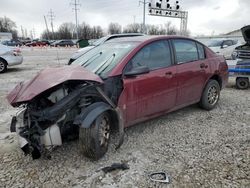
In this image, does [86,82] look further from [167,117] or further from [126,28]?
[126,28]

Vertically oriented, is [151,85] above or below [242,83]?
above

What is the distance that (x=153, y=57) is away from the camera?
3836 millimetres

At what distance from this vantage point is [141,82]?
3.50 m

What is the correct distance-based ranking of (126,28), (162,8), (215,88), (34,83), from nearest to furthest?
1. (34,83)
2. (215,88)
3. (162,8)
4. (126,28)

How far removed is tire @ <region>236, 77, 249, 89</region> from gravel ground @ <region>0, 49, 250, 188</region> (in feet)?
10.1

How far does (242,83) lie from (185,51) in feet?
12.3

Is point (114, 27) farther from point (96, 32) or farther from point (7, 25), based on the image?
point (7, 25)

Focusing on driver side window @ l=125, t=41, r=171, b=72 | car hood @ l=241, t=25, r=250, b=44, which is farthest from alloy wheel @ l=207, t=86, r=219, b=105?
car hood @ l=241, t=25, r=250, b=44

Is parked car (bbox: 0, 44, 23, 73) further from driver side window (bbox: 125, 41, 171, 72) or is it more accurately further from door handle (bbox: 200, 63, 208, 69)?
door handle (bbox: 200, 63, 208, 69)

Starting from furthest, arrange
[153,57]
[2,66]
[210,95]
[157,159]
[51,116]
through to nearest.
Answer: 1. [2,66]
2. [210,95]
3. [153,57]
4. [157,159]
5. [51,116]

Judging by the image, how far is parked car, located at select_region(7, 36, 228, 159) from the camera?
2.81m

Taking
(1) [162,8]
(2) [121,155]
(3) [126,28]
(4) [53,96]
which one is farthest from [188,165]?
(3) [126,28]

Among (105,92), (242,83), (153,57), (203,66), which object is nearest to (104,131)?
(105,92)

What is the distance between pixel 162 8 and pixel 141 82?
80.5ft
